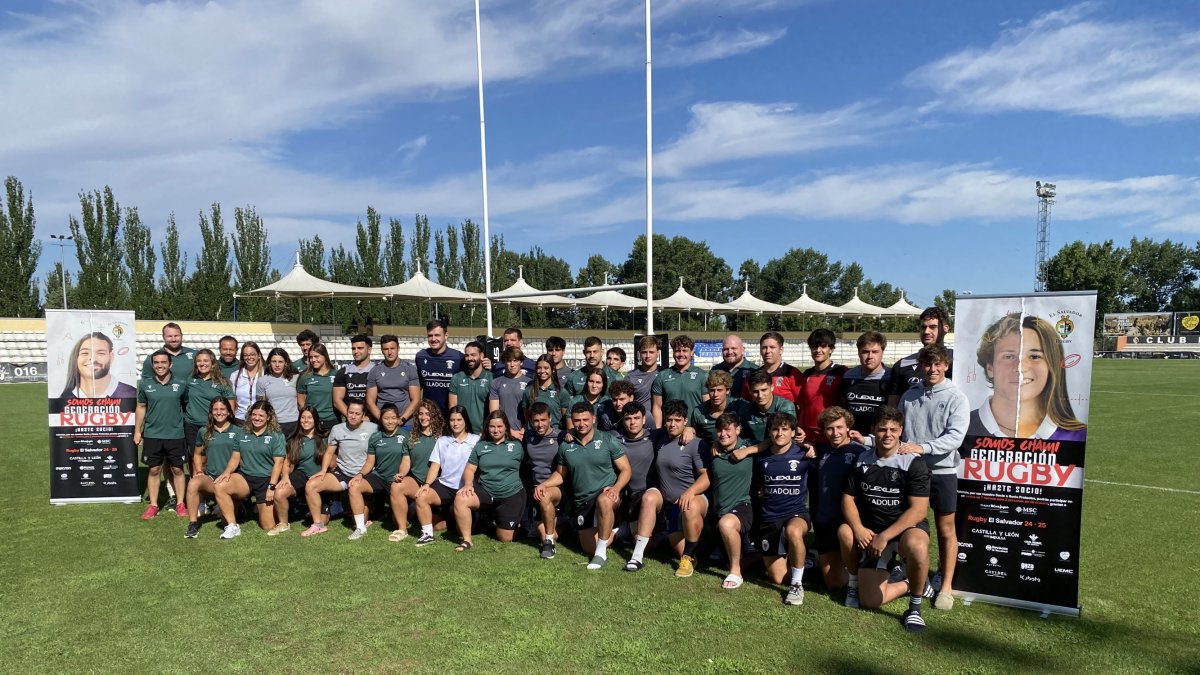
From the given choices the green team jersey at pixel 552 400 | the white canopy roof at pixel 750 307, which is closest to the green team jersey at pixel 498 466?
the green team jersey at pixel 552 400

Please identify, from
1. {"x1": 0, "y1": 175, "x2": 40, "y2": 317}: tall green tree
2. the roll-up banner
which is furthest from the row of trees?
the roll-up banner

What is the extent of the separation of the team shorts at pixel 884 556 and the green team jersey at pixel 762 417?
1.06 metres

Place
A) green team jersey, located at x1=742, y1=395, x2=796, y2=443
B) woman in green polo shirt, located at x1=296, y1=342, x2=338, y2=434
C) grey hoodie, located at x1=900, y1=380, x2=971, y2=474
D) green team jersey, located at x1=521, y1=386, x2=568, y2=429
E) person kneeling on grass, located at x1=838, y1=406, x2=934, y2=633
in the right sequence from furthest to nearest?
woman in green polo shirt, located at x1=296, y1=342, x2=338, y2=434 → green team jersey, located at x1=521, y1=386, x2=568, y2=429 → green team jersey, located at x1=742, y1=395, x2=796, y2=443 → grey hoodie, located at x1=900, y1=380, x2=971, y2=474 → person kneeling on grass, located at x1=838, y1=406, x2=934, y2=633

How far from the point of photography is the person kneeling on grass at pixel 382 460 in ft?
20.3

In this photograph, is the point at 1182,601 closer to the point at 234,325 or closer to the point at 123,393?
the point at 123,393

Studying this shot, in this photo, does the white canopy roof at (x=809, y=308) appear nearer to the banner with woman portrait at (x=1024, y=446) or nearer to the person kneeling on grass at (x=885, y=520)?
the banner with woman portrait at (x=1024, y=446)

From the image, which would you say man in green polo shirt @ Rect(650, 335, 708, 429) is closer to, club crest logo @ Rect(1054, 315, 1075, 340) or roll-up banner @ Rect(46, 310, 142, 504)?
club crest logo @ Rect(1054, 315, 1075, 340)

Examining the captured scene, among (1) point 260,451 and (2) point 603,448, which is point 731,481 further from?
(1) point 260,451

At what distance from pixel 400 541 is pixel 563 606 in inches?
81.6

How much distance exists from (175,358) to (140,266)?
3271 centimetres

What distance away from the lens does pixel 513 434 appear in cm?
604

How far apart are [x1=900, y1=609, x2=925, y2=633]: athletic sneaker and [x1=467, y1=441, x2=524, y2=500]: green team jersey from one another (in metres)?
3.00

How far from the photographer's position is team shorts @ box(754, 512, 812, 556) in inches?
188

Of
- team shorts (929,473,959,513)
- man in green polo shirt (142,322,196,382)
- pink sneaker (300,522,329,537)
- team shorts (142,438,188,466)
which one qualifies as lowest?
pink sneaker (300,522,329,537)
